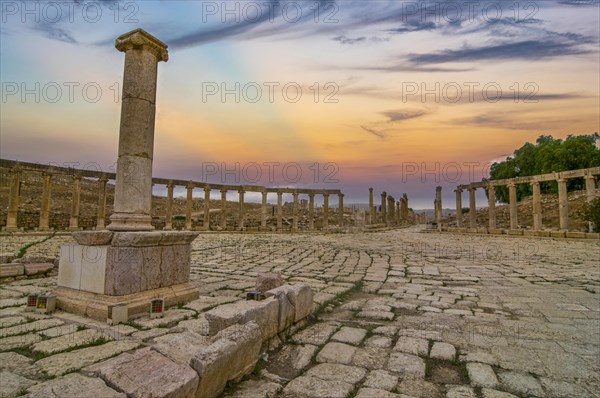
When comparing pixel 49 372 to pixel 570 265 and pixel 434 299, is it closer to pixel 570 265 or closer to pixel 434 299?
pixel 434 299

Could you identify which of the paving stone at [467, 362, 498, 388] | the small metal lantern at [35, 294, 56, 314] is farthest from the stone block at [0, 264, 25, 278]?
the paving stone at [467, 362, 498, 388]

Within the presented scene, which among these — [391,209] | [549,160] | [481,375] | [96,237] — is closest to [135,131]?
[96,237]

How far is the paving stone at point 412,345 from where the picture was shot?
12.3 ft

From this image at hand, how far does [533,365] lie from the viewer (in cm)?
346

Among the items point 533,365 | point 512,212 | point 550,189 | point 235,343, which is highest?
point 550,189

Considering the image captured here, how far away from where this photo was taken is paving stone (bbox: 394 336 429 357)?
148 inches

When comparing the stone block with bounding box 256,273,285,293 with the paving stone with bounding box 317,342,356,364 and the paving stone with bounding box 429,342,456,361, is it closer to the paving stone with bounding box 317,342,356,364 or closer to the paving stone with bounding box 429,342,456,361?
the paving stone with bounding box 317,342,356,364

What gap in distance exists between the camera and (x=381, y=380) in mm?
3045

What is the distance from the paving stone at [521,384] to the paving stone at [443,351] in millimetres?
503

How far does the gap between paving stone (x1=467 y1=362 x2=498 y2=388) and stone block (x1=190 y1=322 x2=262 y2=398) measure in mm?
1999

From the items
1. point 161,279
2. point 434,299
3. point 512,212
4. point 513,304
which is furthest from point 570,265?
point 512,212

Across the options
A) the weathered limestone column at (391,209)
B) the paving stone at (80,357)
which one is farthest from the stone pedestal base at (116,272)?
the weathered limestone column at (391,209)

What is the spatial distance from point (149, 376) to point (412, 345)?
2.85 meters

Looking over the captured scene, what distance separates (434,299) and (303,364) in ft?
12.3
